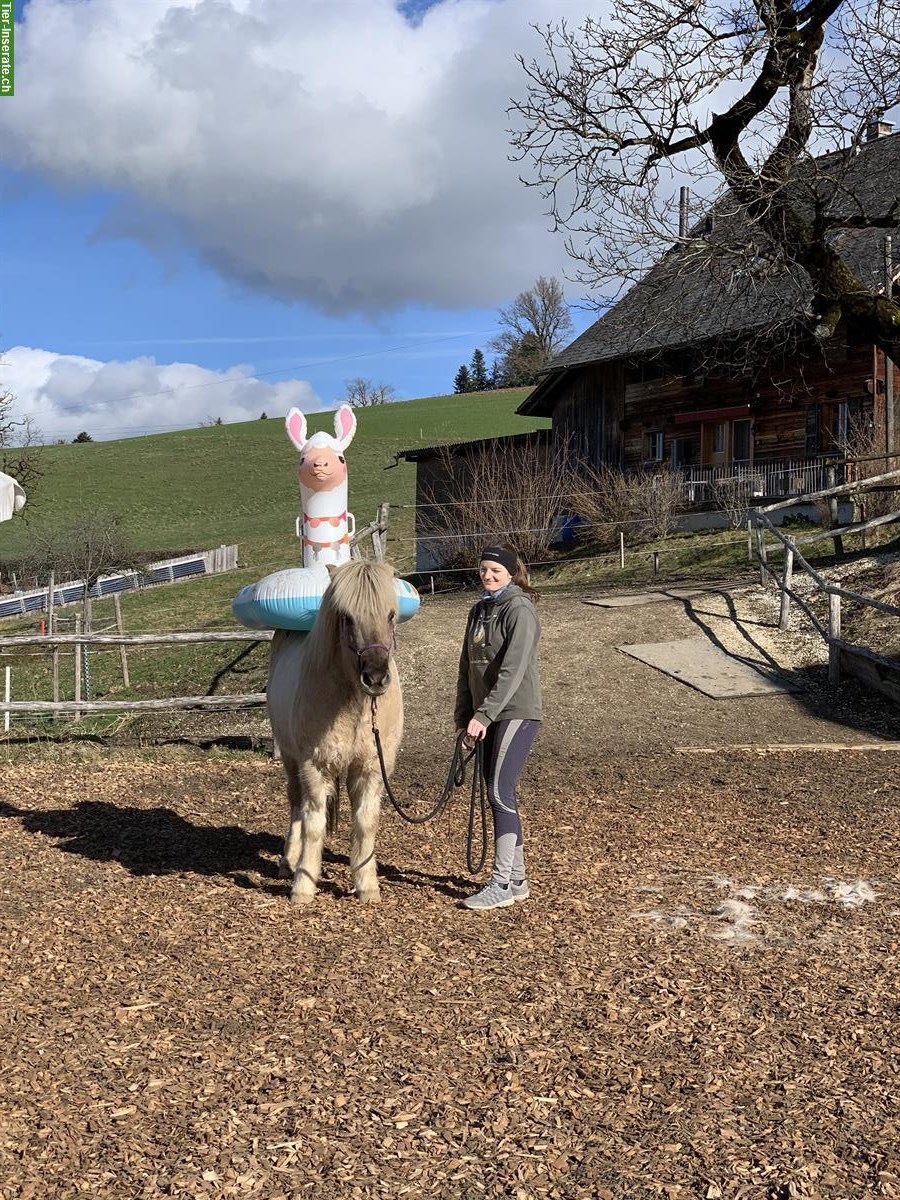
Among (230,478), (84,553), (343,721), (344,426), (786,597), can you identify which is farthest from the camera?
(230,478)

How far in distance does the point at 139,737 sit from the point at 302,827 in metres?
6.40

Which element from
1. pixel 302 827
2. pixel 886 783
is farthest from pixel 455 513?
pixel 302 827

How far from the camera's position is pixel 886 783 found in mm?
8602

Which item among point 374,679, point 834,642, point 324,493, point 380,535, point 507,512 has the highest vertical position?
point 324,493

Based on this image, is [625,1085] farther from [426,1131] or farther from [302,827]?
[302,827]

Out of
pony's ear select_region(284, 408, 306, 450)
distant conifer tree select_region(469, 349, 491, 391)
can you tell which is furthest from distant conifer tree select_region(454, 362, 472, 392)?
pony's ear select_region(284, 408, 306, 450)

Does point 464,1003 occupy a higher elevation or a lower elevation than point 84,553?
lower

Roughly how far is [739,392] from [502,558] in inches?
931

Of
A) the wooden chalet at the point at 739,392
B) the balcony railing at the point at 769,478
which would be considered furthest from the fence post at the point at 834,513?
the wooden chalet at the point at 739,392

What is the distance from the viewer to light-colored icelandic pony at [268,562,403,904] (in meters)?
5.69

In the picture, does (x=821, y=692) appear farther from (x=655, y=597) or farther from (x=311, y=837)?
(x=311, y=837)

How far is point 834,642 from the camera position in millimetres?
13039

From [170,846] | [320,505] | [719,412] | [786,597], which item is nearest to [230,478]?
[719,412]

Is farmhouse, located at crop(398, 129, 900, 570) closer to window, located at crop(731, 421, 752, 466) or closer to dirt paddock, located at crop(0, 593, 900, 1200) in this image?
window, located at crop(731, 421, 752, 466)
